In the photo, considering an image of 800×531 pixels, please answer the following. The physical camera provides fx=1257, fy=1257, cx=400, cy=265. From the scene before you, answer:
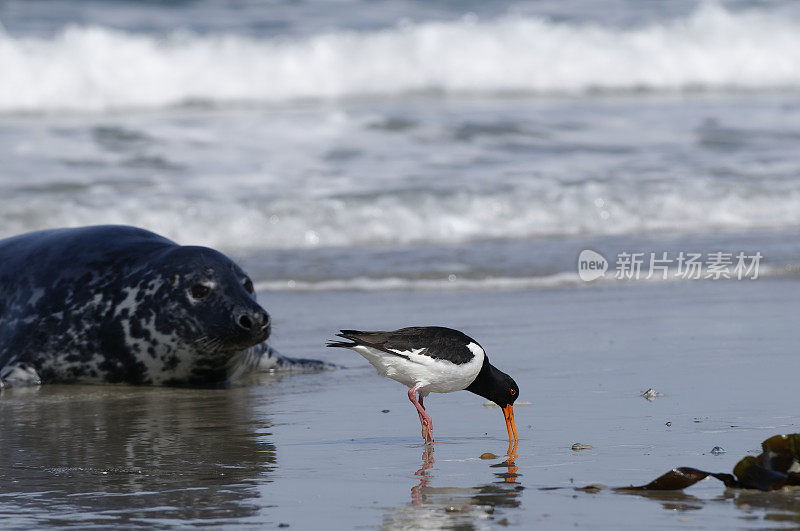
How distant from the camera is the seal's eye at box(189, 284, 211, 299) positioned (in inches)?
254

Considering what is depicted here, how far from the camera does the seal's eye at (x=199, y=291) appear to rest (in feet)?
21.2

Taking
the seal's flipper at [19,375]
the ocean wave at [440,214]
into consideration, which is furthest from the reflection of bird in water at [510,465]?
the ocean wave at [440,214]

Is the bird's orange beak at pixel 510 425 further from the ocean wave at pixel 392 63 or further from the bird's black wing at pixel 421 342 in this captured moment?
the ocean wave at pixel 392 63

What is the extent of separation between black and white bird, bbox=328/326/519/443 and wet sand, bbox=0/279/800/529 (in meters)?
0.19

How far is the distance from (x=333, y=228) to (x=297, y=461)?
21.7ft

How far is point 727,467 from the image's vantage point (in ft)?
13.4

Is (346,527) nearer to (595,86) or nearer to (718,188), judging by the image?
(718,188)

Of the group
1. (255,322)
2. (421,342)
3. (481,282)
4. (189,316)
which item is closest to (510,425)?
(421,342)

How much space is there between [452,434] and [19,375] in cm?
275

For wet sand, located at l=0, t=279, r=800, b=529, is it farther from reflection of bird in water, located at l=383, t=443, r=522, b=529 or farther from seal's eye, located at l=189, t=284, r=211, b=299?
seal's eye, located at l=189, t=284, r=211, b=299

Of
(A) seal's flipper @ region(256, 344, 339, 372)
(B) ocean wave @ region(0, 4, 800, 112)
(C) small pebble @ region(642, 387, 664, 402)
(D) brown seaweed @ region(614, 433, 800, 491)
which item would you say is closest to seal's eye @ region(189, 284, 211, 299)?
(A) seal's flipper @ region(256, 344, 339, 372)

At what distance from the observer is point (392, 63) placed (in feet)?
69.4

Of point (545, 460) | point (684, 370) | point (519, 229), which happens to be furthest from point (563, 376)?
point (519, 229)

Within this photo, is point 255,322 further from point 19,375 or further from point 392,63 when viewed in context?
point 392,63
